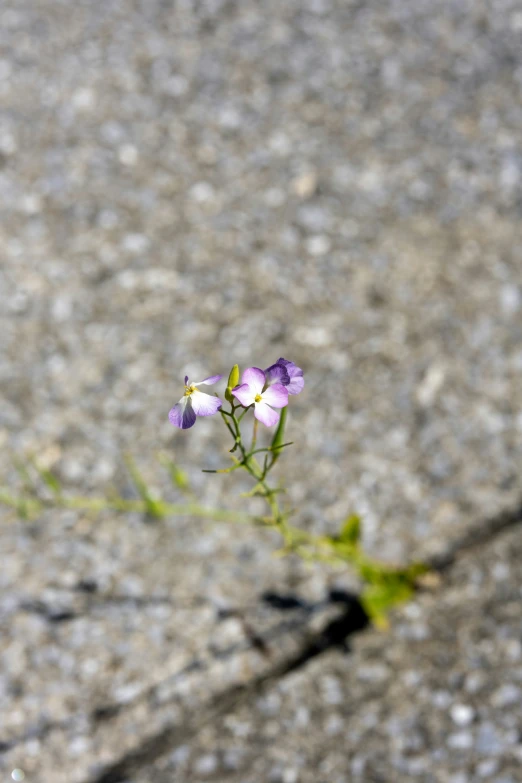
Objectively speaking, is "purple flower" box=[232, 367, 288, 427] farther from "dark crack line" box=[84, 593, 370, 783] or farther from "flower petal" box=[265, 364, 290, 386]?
"dark crack line" box=[84, 593, 370, 783]

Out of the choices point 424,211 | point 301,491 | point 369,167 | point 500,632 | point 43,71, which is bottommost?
point 500,632

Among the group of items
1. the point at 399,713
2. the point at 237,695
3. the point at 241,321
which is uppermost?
the point at 241,321

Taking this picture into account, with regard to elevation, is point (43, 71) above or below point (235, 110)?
above

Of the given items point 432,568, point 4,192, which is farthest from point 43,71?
point 432,568

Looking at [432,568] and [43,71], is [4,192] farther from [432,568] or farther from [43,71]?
[432,568]

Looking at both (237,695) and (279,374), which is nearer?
(279,374)

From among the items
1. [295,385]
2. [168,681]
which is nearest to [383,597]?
[168,681]

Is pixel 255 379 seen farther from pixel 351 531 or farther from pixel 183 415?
pixel 351 531
